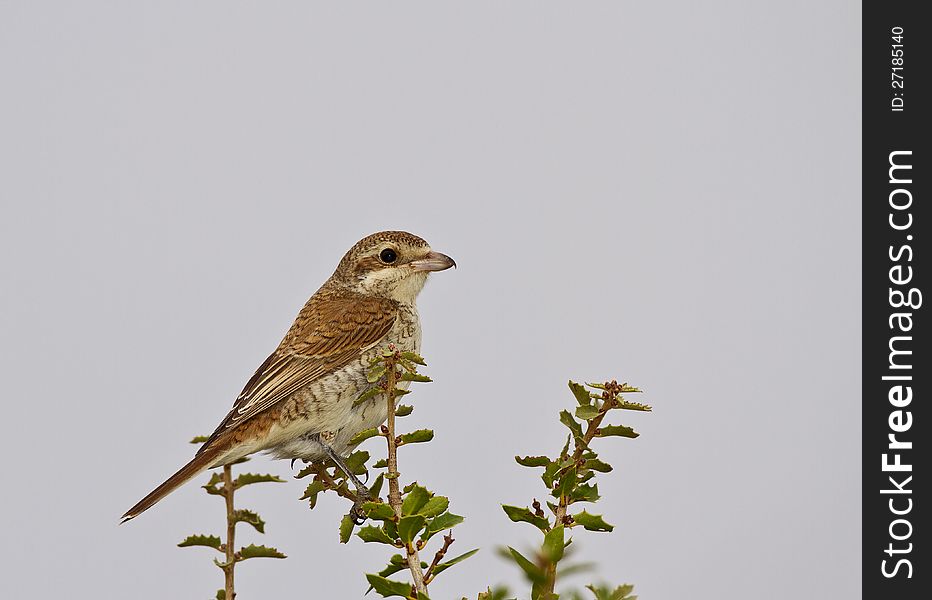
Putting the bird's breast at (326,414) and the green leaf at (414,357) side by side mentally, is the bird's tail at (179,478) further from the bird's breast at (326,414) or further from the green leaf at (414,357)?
the green leaf at (414,357)

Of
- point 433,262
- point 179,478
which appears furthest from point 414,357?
point 433,262

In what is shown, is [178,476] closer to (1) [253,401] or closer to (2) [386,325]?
(1) [253,401]

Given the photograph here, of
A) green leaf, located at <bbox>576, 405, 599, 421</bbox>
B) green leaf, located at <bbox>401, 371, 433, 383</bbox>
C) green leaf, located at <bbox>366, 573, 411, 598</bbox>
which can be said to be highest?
green leaf, located at <bbox>401, 371, 433, 383</bbox>

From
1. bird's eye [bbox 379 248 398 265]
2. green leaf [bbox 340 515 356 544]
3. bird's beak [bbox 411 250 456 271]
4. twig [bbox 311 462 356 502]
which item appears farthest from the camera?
bird's eye [bbox 379 248 398 265]

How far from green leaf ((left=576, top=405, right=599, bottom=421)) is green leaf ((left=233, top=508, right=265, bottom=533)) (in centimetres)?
90

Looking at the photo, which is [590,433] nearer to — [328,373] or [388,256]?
[328,373]

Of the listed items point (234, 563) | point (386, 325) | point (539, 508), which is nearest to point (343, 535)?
point (234, 563)

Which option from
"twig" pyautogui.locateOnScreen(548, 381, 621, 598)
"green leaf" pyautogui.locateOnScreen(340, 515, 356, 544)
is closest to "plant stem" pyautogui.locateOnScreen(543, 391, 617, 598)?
"twig" pyautogui.locateOnScreen(548, 381, 621, 598)

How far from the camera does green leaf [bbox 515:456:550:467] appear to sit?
2248 millimetres

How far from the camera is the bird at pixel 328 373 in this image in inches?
171

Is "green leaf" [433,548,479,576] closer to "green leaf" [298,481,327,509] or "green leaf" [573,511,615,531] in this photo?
"green leaf" [573,511,615,531]

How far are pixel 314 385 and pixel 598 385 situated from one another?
2481 millimetres

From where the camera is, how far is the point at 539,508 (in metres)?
2.21

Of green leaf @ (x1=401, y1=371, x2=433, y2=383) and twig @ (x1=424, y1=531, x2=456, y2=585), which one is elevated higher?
green leaf @ (x1=401, y1=371, x2=433, y2=383)
